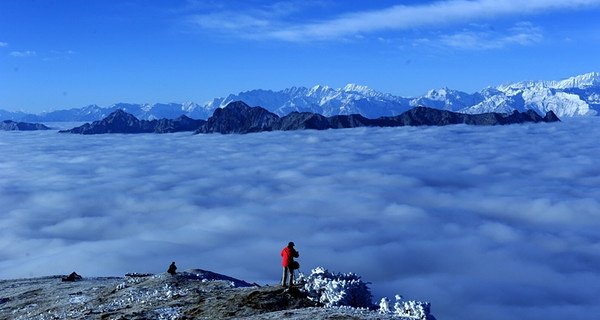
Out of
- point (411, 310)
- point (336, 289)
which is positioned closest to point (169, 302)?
point (336, 289)

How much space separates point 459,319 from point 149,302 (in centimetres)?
13937

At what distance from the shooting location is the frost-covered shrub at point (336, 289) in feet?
111

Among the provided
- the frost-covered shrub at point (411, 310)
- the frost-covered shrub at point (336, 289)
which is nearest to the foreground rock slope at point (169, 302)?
the frost-covered shrub at point (336, 289)

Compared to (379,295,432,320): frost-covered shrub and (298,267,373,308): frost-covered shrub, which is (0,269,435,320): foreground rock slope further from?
(379,295,432,320): frost-covered shrub

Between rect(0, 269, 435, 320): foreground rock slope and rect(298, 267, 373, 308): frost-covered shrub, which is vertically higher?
rect(298, 267, 373, 308): frost-covered shrub

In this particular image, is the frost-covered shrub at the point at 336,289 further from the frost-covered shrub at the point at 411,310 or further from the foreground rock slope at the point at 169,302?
the frost-covered shrub at the point at 411,310

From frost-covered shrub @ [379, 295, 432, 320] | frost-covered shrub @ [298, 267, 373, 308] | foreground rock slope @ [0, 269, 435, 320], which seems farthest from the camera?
frost-covered shrub @ [298, 267, 373, 308]

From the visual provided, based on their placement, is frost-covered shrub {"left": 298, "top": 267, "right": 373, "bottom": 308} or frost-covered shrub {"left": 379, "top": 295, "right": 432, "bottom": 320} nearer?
frost-covered shrub {"left": 379, "top": 295, "right": 432, "bottom": 320}

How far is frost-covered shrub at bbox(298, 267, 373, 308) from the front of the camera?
33688mm

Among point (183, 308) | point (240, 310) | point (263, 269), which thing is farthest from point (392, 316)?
point (263, 269)

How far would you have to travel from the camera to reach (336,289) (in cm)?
3416

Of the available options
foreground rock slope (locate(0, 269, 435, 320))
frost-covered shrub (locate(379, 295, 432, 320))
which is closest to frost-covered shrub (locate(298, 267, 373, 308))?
foreground rock slope (locate(0, 269, 435, 320))

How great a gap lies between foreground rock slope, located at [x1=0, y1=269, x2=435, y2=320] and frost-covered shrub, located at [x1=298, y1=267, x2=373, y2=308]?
72cm

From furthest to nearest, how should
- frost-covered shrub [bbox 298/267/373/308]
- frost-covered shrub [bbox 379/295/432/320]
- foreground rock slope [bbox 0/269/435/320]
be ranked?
frost-covered shrub [bbox 298/267/373/308], foreground rock slope [bbox 0/269/435/320], frost-covered shrub [bbox 379/295/432/320]
